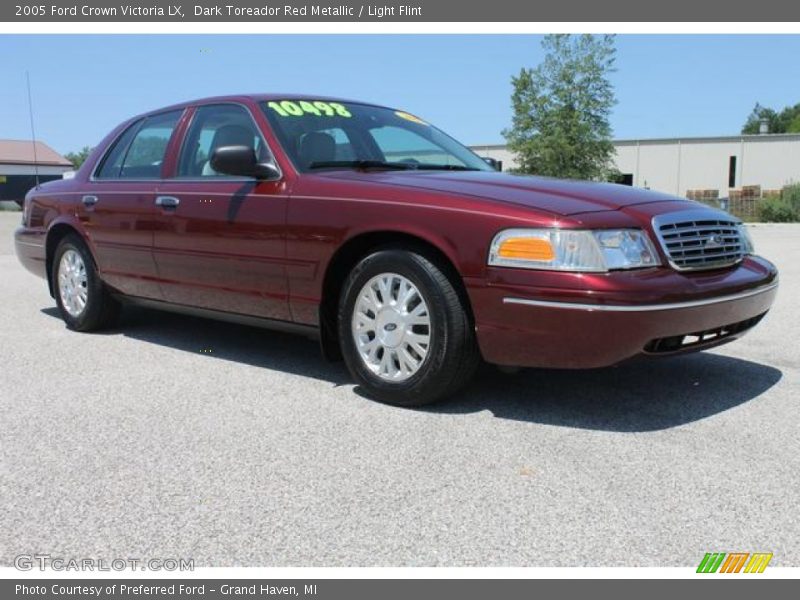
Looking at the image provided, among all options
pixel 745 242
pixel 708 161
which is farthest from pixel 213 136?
pixel 708 161

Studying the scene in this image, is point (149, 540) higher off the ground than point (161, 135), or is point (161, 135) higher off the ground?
point (161, 135)

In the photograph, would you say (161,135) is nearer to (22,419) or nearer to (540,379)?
(22,419)

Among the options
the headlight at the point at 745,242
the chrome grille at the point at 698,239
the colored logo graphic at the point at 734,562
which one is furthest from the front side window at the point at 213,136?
the colored logo graphic at the point at 734,562

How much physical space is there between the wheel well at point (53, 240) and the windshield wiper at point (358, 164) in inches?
102

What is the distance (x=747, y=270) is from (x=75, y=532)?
3.32 meters

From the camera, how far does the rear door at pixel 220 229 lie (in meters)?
4.44

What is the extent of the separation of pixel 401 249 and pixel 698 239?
4.68 ft

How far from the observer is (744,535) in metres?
2.53

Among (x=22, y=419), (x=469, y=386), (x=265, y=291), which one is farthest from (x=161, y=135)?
(x=469, y=386)

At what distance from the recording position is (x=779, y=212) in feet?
112

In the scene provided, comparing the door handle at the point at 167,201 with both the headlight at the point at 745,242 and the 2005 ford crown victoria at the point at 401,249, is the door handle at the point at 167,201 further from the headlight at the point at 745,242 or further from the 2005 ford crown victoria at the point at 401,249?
the headlight at the point at 745,242

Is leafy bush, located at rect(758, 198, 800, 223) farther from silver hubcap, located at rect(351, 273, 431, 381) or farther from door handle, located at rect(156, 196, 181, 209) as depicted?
silver hubcap, located at rect(351, 273, 431, 381)

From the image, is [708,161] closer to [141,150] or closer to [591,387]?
[141,150]

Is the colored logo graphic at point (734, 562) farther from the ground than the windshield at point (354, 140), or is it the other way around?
the windshield at point (354, 140)
